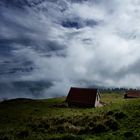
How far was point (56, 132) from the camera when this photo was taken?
36812 mm

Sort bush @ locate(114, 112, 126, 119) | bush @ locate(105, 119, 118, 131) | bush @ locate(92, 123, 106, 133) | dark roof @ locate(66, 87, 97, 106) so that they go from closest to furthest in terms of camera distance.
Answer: bush @ locate(92, 123, 106, 133), bush @ locate(105, 119, 118, 131), bush @ locate(114, 112, 126, 119), dark roof @ locate(66, 87, 97, 106)

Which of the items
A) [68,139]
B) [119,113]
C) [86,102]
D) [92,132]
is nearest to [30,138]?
[68,139]

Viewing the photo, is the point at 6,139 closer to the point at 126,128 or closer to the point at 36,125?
the point at 36,125

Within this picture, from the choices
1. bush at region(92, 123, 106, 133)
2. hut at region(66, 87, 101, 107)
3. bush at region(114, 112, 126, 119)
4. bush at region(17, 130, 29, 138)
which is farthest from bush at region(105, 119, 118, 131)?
hut at region(66, 87, 101, 107)

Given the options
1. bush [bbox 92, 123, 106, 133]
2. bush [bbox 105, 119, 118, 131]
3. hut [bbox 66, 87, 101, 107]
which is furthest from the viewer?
hut [bbox 66, 87, 101, 107]

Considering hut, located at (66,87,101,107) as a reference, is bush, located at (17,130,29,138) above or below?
below

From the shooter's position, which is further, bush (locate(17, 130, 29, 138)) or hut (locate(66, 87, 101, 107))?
hut (locate(66, 87, 101, 107))

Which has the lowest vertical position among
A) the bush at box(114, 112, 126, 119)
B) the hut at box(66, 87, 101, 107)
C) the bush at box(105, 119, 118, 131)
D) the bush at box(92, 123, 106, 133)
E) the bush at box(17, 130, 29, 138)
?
the bush at box(17, 130, 29, 138)

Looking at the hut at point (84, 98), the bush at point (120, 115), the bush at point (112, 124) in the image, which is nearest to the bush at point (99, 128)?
the bush at point (112, 124)

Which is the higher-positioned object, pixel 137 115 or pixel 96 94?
pixel 96 94

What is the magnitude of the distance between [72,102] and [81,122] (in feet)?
199

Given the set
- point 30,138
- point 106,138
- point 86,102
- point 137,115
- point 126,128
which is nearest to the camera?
point 106,138

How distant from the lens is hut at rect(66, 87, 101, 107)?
319ft

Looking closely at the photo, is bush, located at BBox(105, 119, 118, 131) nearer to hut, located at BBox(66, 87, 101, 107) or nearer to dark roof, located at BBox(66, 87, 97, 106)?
hut, located at BBox(66, 87, 101, 107)
